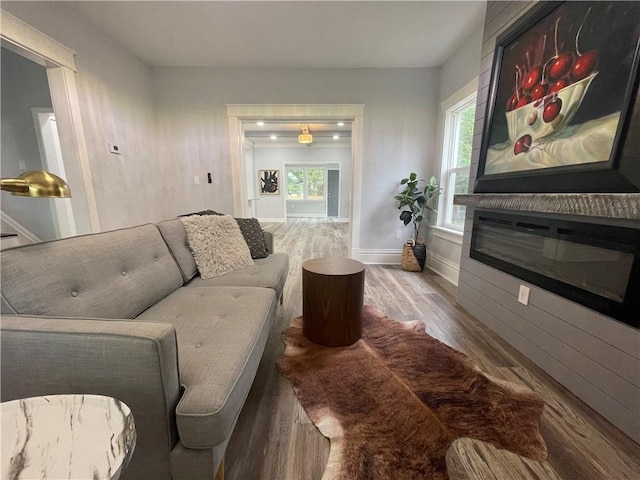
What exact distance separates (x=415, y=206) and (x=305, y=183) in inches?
249

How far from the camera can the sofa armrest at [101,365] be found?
708mm

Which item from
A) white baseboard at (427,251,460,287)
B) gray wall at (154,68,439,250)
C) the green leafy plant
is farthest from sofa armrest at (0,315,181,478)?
the green leafy plant

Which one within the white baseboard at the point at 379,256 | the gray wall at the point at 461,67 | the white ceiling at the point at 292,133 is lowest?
the white baseboard at the point at 379,256

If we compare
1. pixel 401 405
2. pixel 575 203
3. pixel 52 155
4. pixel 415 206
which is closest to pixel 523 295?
pixel 575 203

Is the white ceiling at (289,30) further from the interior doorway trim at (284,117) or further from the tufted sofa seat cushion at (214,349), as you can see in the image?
the tufted sofa seat cushion at (214,349)

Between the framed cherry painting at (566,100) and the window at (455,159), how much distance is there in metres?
1.05

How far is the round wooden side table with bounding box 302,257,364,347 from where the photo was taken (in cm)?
164

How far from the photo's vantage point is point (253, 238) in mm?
2244

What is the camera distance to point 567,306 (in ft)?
4.59

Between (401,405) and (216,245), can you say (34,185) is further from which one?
(401,405)

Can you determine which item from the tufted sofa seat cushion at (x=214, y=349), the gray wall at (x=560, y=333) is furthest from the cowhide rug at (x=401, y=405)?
the tufted sofa seat cushion at (x=214, y=349)

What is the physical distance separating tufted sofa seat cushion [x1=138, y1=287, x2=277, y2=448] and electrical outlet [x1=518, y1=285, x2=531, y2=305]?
5.28ft

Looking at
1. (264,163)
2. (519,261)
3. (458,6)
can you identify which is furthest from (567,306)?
(264,163)

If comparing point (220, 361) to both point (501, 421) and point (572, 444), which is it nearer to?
point (501, 421)
